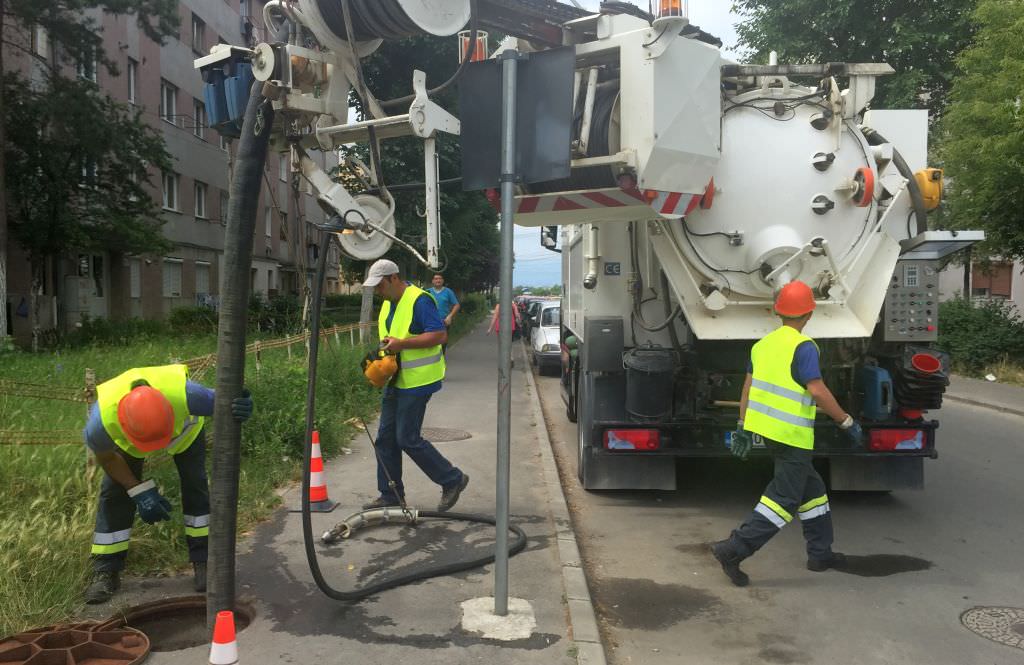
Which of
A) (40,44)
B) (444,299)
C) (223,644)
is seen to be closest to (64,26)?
(40,44)

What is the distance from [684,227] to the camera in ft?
18.9

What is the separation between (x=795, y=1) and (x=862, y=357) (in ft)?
55.2

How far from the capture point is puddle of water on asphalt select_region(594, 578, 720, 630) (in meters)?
4.48

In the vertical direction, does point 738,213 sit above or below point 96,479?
above

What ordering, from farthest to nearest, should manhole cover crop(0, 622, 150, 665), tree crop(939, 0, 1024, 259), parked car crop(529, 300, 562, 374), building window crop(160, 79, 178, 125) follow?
building window crop(160, 79, 178, 125) → parked car crop(529, 300, 562, 374) → tree crop(939, 0, 1024, 259) → manhole cover crop(0, 622, 150, 665)

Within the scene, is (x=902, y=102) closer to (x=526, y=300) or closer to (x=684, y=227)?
(x=526, y=300)

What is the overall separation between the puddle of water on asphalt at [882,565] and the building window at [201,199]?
2888 centimetres

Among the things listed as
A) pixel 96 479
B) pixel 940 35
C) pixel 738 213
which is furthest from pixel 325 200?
pixel 940 35

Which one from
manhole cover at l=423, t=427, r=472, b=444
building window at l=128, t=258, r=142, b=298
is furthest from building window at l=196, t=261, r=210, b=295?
manhole cover at l=423, t=427, r=472, b=444

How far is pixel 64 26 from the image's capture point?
16.4 metres

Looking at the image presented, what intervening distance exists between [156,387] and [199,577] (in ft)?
3.50

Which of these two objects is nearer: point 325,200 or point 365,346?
point 325,200

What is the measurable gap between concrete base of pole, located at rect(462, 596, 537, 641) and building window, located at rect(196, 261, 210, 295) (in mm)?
28271

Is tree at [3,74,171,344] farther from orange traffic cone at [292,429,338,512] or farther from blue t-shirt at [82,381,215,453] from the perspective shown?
blue t-shirt at [82,381,215,453]
